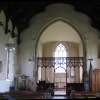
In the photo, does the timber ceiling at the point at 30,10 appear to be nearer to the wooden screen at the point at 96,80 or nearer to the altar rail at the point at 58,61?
the altar rail at the point at 58,61

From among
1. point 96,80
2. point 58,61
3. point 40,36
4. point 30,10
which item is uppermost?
point 30,10

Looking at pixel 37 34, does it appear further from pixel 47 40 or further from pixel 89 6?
pixel 47 40

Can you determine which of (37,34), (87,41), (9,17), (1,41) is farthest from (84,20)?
(1,41)

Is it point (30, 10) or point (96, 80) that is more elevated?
point (30, 10)

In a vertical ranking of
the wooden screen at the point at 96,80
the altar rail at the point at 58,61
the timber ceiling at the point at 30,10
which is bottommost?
the wooden screen at the point at 96,80

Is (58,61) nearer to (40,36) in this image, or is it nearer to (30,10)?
(40,36)

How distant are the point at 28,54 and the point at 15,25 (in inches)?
100

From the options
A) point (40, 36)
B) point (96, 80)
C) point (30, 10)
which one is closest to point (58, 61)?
point (40, 36)

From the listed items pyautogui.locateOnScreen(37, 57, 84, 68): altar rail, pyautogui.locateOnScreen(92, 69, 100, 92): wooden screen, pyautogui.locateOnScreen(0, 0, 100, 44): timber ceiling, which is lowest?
pyautogui.locateOnScreen(92, 69, 100, 92): wooden screen

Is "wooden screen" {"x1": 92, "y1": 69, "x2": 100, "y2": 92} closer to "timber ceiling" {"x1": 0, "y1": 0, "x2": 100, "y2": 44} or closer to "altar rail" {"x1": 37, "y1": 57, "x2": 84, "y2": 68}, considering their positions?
"altar rail" {"x1": 37, "y1": 57, "x2": 84, "y2": 68}

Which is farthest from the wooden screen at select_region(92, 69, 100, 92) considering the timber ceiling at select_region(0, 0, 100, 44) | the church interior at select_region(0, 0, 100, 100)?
the timber ceiling at select_region(0, 0, 100, 44)

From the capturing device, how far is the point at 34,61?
16984 millimetres

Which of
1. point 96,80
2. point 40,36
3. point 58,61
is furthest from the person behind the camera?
point 58,61

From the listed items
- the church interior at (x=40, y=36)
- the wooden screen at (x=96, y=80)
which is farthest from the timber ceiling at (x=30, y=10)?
the wooden screen at (x=96, y=80)
